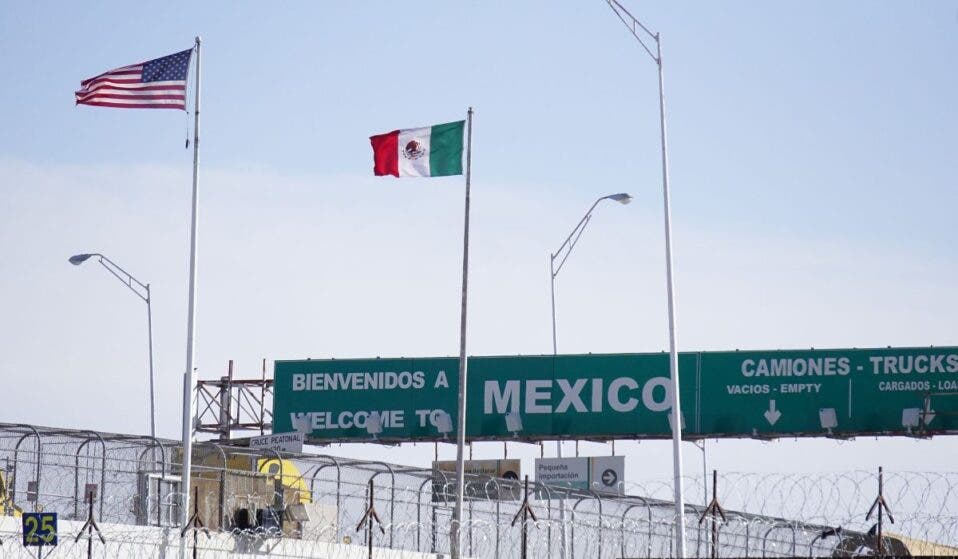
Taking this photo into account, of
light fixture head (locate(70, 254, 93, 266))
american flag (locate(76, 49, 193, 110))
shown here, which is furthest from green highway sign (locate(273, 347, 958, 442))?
american flag (locate(76, 49, 193, 110))

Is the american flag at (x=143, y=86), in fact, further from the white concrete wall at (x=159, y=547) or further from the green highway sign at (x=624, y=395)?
the green highway sign at (x=624, y=395)

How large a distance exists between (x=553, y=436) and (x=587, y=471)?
13.8 feet

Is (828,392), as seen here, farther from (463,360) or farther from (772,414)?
(463,360)

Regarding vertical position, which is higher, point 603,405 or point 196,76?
point 196,76

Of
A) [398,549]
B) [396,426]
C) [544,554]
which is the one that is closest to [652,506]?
[544,554]

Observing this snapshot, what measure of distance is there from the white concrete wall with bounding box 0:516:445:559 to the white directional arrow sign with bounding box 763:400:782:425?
64.8 feet

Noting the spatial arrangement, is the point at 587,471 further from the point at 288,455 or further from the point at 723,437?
the point at 288,455

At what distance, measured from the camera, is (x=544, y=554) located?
132 feet

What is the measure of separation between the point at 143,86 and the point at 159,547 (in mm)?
8523

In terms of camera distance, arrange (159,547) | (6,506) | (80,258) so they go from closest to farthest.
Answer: (159,547) → (6,506) → (80,258)

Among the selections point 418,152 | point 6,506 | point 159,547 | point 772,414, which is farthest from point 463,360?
point 772,414

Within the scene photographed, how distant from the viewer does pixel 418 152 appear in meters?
33.1

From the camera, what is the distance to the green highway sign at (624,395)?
51250 millimetres

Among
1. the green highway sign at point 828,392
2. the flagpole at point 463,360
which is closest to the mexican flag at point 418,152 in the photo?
the flagpole at point 463,360
